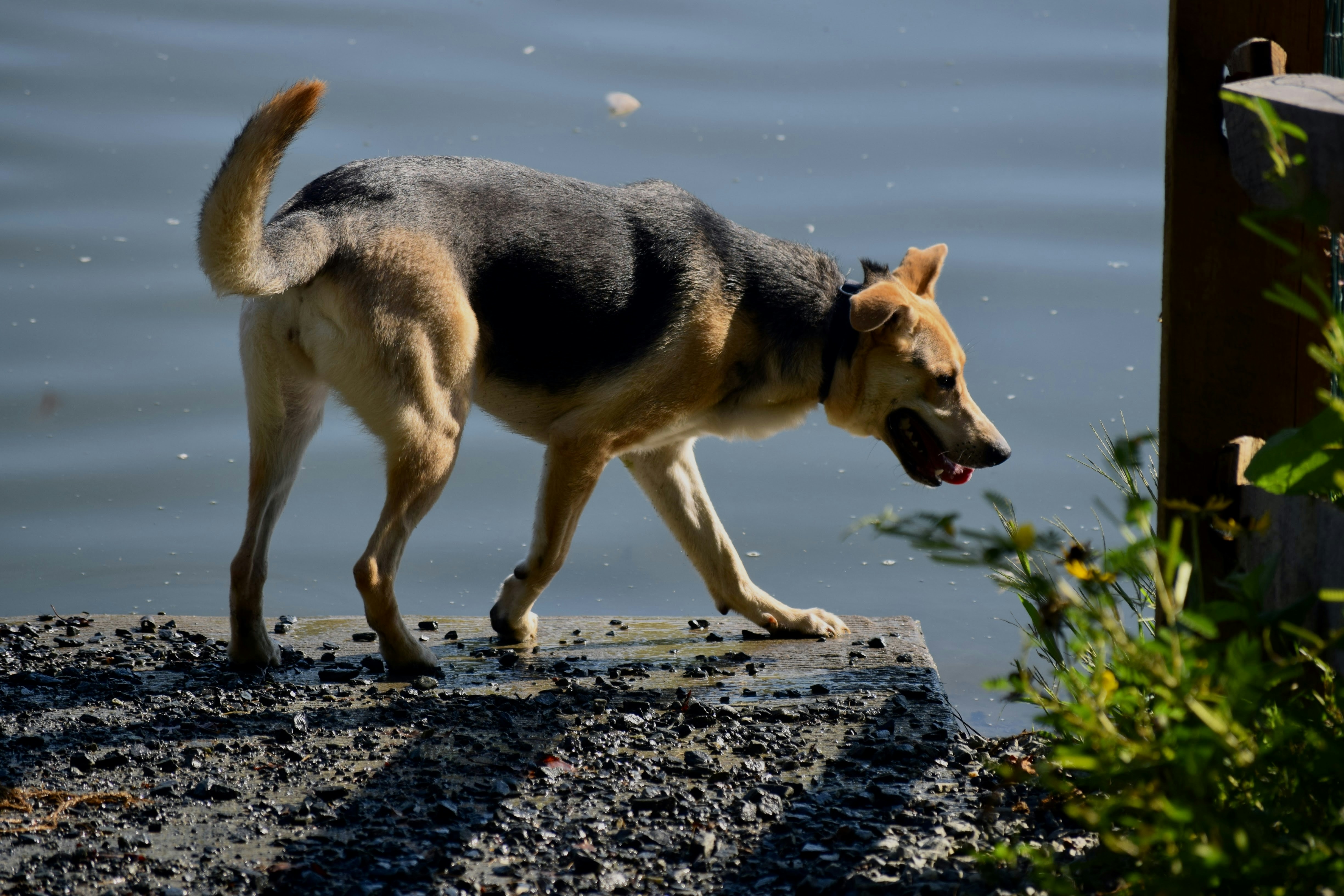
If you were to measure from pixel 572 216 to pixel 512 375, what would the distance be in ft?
2.02

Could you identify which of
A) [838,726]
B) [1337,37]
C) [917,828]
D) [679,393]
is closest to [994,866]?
[917,828]

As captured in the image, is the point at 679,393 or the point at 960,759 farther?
the point at 679,393

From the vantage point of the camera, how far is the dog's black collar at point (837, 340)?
488 cm

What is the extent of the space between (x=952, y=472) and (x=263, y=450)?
2.56m

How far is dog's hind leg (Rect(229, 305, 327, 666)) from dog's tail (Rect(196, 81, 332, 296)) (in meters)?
0.39

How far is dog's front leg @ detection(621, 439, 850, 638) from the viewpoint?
4910 millimetres

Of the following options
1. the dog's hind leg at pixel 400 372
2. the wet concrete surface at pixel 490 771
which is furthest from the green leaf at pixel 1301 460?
the dog's hind leg at pixel 400 372

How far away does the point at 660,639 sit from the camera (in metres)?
4.83

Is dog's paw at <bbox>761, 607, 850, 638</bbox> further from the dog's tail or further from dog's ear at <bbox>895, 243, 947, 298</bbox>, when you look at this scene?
the dog's tail

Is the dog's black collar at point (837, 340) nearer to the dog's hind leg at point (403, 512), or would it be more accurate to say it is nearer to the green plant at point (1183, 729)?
the dog's hind leg at point (403, 512)

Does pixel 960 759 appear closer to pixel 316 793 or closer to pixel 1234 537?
pixel 1234 537

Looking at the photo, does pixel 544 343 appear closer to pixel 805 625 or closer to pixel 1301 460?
pixel 805 625

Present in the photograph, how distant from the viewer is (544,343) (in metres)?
4.47

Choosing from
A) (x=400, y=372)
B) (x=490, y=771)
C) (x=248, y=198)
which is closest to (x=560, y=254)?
(x=400, y=372)
